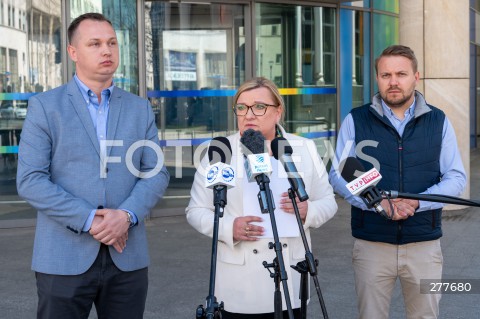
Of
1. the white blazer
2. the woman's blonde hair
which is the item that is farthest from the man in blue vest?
the woman's blonde hair

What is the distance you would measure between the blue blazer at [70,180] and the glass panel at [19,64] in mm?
6701

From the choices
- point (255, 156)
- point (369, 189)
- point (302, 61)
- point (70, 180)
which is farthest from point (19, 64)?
point (369, 189)

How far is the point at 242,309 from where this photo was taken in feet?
12.1

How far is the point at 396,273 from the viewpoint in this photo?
4.26m

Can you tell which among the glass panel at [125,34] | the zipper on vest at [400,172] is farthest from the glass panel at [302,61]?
the zipper on vest at [400,172]

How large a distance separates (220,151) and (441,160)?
1.43 meters

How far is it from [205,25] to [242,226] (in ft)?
25.1

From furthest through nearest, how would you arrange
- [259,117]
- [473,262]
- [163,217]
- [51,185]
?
1. [163,217]
2. [473,262]
3. [259,117]
4. [51,185]

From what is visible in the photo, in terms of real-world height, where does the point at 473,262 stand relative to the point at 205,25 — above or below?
below

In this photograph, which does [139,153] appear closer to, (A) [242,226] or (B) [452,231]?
(A) [242,226]

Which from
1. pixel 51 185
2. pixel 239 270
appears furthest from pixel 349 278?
pixel 51 185

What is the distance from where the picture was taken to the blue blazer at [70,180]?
3498 millimetres

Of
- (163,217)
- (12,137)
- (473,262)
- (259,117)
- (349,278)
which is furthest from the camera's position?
(163,217)

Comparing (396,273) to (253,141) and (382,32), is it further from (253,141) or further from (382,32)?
(382,32)
